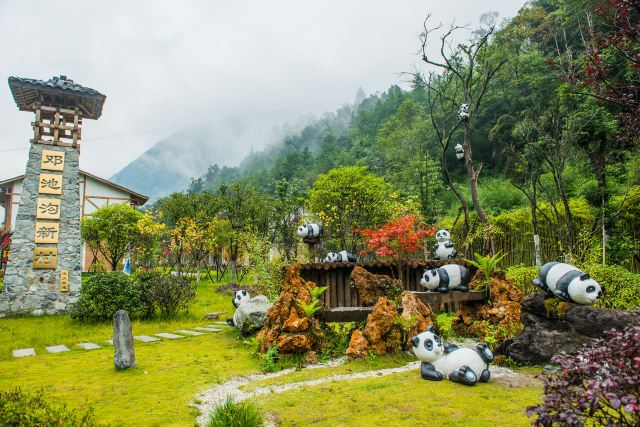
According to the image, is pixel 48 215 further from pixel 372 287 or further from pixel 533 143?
pixel 533 143

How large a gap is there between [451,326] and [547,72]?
68.6ft

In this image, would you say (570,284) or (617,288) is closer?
(570,284)

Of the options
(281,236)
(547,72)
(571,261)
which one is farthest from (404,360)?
(547,72)

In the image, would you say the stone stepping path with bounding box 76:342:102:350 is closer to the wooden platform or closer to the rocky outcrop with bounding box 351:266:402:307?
the wooden platform

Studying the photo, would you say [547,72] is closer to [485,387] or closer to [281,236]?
[281,236]

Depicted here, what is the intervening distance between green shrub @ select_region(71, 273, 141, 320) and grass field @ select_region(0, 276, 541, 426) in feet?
4.86

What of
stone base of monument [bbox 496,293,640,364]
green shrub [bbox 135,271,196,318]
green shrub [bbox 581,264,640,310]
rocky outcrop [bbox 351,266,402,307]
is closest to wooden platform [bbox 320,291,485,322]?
rocky outcrop [bbox 351,266,402,307]

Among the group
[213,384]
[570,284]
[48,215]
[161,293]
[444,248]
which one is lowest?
[213,384]

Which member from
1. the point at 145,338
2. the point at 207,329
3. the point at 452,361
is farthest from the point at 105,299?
the point at 452,361

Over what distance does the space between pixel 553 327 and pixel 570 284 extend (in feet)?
2.29

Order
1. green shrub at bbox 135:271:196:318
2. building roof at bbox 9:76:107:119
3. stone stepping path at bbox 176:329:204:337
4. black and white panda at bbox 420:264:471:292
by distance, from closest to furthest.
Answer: black and white panda at bbox 420:264:471:292
stone stepping path at bbox 176:329:204:337
green shrub at bbox 135:271:196:318
building roof at bbox 9:76:107:119

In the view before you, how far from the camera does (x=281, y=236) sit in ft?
64.2

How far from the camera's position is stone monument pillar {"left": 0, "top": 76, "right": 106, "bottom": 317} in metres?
11.9

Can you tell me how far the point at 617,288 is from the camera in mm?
7207
